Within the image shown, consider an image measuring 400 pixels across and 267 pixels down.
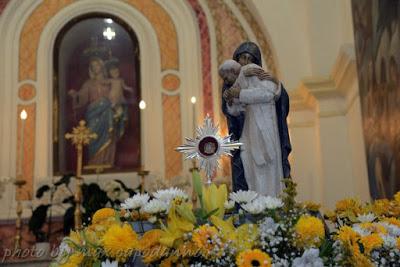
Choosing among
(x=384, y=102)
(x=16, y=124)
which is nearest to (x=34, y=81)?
(x=16, y=124)

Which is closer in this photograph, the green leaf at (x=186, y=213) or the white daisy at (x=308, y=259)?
the white daisy at (x=308, y=259)

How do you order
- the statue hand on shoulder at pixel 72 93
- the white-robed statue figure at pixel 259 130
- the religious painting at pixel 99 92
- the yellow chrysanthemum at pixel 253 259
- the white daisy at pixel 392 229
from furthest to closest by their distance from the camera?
1. the statue hand on shoulder at pixel 72 93
2. the religious painting at pixel 99 92
3. the white-robed statue figure at pixel 259 130
4. the white daisy at pixel 392 229
5. the yellow chrysanthemum at pixel 253 259

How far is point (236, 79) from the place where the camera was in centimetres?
334

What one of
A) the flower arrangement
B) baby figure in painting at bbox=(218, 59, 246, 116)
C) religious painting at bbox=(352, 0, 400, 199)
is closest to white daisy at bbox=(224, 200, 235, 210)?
the flower arrangement

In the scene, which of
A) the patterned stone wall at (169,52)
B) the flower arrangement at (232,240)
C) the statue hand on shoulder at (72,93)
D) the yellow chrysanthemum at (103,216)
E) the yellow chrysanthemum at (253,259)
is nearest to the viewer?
the yellow chrysanthemum at (253,259)

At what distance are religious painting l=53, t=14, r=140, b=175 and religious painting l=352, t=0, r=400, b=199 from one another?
371 centimetres

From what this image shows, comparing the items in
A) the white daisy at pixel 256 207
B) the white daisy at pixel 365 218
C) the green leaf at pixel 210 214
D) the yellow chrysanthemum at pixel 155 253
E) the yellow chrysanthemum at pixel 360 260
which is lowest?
the yellow chrysanthemum at pixel 360 260

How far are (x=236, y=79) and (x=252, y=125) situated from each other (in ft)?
0.96

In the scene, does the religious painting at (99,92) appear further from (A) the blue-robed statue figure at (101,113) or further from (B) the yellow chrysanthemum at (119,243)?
(B) the yellow chrysanthemum at (119,243)

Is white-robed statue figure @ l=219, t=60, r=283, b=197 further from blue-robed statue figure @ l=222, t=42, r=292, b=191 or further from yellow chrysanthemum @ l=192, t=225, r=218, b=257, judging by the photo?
yellow chrysanthemum @ l=192, t=225, r=218, b=257

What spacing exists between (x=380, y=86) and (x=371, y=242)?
332cm

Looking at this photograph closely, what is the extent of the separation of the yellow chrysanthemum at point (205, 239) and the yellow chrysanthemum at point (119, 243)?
23cm

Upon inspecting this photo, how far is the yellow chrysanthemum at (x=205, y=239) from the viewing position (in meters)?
1.93

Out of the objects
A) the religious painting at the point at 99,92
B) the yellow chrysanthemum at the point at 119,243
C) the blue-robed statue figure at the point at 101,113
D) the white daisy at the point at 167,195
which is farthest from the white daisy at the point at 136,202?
the blue-robed statue figure at the point at 101,113
